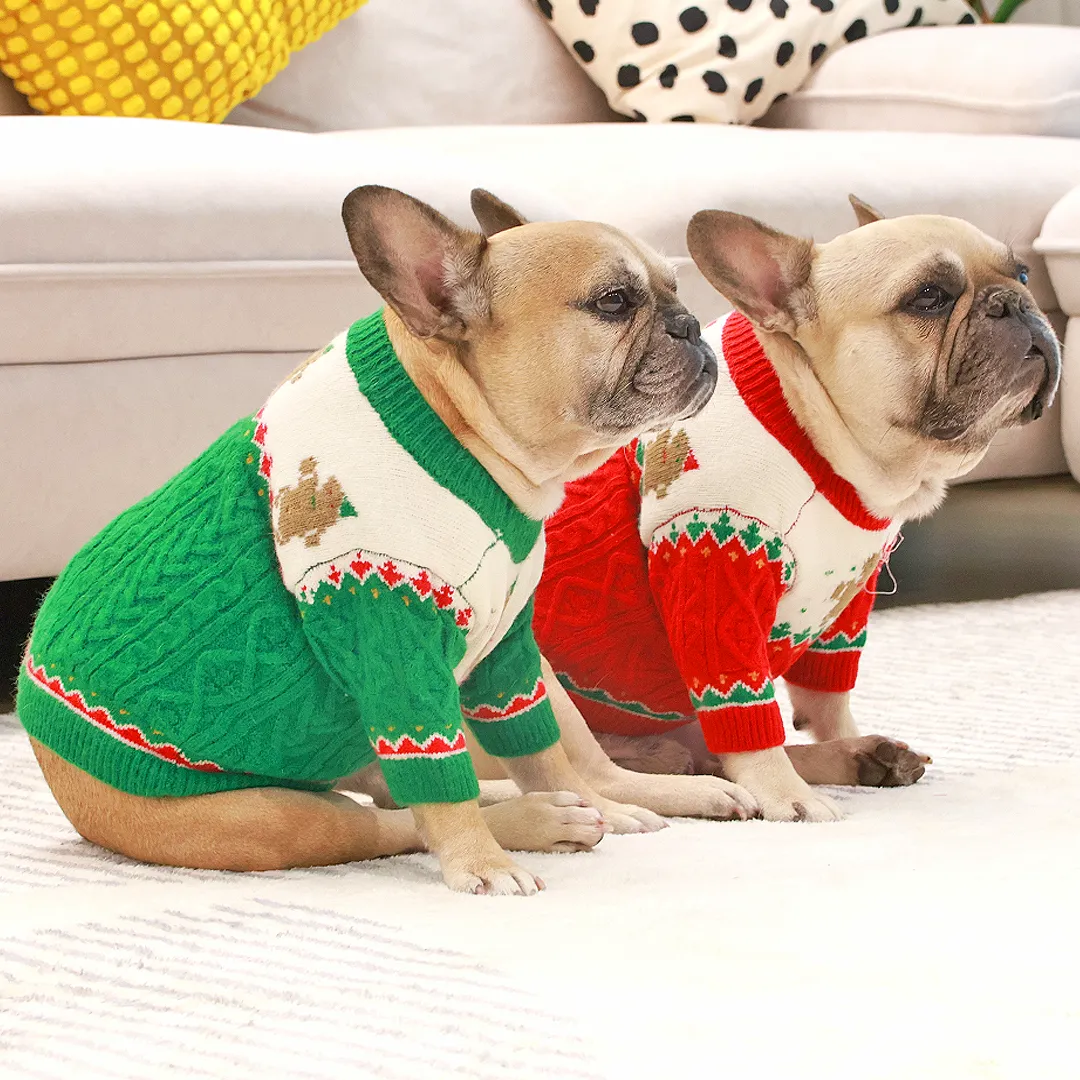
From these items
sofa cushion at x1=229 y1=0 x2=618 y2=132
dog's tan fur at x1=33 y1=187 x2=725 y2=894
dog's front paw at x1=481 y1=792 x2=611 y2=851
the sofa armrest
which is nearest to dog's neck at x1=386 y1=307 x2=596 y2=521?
dog's tan fur at x1=33 y1=187 x2=725 y2=894

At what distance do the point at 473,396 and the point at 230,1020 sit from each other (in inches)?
17.0

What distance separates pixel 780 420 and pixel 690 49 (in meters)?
1.47

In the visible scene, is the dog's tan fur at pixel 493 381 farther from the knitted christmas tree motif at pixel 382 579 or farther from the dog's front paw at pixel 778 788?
the dog's front paw at pixel 778 788

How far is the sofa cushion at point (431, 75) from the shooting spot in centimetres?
233

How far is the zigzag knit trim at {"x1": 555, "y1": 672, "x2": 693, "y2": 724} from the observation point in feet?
4.22

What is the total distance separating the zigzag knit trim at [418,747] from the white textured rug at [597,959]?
0.29ft

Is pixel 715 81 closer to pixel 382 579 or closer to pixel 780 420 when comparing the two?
pixel 780 420

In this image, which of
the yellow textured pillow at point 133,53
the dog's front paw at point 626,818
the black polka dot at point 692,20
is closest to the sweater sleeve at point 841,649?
the dog's front paw at point 626,818

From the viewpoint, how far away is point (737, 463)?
1.14 meters

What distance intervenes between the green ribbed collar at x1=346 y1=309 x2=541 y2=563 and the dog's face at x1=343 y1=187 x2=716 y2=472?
34 mm

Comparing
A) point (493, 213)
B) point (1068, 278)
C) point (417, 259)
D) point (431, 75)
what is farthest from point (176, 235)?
point (1068, 278)

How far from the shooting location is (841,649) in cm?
132

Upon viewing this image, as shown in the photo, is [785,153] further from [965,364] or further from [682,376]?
[682,376]

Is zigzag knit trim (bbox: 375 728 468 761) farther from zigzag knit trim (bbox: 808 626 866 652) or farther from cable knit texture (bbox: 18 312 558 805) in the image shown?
zigzag knit trim (bbox: 808 626 866 652)
